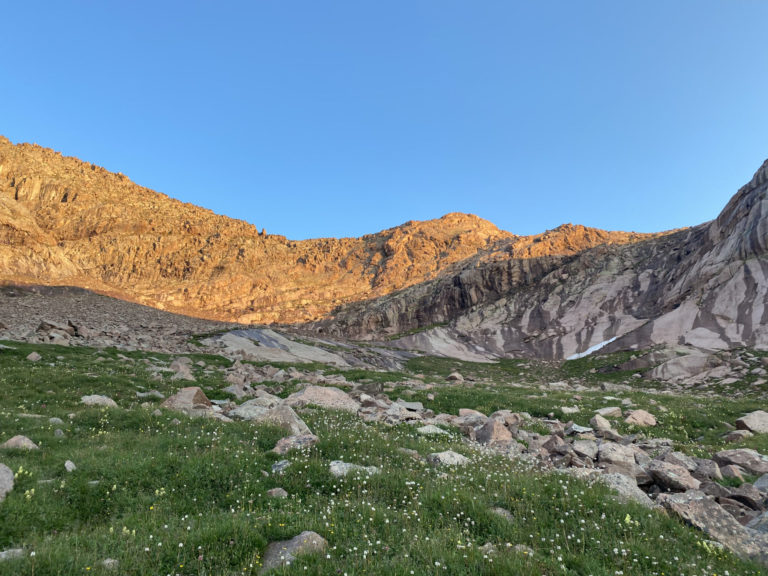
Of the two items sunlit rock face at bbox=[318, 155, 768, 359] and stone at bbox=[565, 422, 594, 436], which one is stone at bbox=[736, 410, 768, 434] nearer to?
stone at bbox=[565, 422, 594, 436]

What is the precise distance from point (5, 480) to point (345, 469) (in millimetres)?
7247

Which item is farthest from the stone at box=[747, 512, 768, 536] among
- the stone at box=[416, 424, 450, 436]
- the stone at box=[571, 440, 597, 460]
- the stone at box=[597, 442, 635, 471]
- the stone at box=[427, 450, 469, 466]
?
the stone at box=[416, 424, 450, 436]

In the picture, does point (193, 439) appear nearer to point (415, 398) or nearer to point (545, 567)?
point (545, 567)

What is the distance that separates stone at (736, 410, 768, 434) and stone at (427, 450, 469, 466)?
17612mm

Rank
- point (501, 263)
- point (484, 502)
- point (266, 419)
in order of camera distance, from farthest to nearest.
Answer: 1. point (501, 263)
2. point (266, 419)
3. point (484, 502)

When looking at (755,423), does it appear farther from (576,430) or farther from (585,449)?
(585,449)

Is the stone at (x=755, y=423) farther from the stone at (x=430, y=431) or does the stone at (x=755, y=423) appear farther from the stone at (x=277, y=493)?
the stone at (x=277, y=493)

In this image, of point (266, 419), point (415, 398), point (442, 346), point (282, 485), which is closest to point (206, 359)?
point (415, 398)

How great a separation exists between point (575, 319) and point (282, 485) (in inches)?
4905

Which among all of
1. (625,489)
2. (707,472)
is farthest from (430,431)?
(707,472)

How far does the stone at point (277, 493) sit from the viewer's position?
345 inches

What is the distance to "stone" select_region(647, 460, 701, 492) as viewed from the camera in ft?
33.1

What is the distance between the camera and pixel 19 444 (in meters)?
10.8

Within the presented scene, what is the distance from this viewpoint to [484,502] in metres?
8.32
